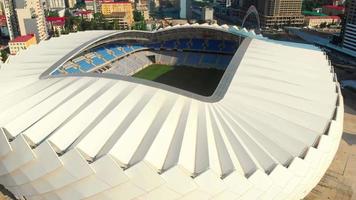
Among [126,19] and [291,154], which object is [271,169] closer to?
[291,154]

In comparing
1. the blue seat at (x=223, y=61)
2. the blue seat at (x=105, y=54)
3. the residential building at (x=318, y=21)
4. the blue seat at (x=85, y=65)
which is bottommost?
the blue seat at (x=223, y=61)

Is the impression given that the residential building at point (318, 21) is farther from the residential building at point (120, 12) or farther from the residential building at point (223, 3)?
the residential building at point (120, 12)

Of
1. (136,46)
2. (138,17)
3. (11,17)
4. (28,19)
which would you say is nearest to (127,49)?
(136,46)

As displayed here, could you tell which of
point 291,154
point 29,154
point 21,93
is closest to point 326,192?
point 291,154

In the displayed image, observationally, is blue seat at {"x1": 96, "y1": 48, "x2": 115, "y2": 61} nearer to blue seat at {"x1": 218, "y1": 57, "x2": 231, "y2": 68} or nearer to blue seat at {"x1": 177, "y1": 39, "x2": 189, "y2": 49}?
blue seat at {"x1": 177, "y1": 39, "x2": 189, "y2": 49}

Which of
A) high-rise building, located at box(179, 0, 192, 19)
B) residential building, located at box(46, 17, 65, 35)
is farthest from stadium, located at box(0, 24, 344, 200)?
high-rise building, located at box(179, 0, 192, 19)

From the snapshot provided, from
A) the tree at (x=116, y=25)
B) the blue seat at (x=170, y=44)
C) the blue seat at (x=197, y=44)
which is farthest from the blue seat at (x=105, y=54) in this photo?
the tree at (x=116, y=25)
